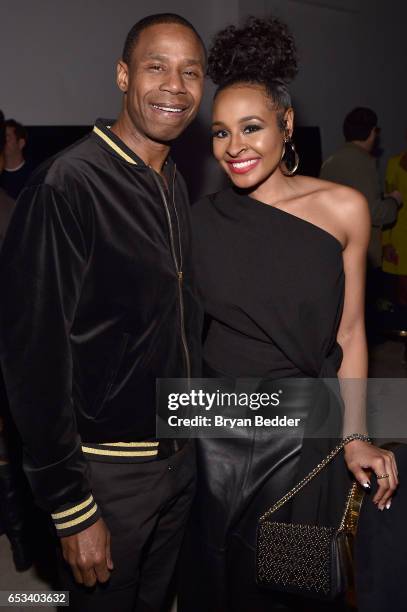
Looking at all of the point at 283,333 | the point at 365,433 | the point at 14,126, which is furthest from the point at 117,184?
the point at 14,126

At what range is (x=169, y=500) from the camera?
187cm

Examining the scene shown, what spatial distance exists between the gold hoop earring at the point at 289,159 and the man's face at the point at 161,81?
0.38m

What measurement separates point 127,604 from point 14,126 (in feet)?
10.0

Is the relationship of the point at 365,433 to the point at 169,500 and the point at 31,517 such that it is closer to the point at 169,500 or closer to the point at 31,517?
the point at 169,500

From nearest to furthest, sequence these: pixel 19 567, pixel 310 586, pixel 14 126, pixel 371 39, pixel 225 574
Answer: pixel 310 586
pixel 225 574
pixel 19 567
pixel 14 126
pixel 371 39

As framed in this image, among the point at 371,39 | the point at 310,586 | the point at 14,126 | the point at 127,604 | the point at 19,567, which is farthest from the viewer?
the point at 371,39

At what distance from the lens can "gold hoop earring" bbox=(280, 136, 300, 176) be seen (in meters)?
2.06

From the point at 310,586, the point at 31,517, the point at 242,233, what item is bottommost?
the point at 31,517

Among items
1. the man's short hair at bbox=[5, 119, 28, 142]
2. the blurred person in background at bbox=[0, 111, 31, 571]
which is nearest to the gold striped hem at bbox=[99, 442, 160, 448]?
the blurred person in background at bbox=[0, 111, 31, 571]

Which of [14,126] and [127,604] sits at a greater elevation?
[14,126]

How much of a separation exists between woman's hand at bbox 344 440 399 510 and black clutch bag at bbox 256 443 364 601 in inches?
2.0

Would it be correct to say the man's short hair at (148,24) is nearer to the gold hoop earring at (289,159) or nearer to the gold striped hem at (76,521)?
the gold hoop earring at (289,159)

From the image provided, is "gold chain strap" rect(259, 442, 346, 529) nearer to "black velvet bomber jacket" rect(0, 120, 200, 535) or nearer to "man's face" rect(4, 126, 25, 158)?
"black velvet bomber jacket" rect(0, 120, 200, 535)

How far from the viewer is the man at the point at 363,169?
4.71 m
